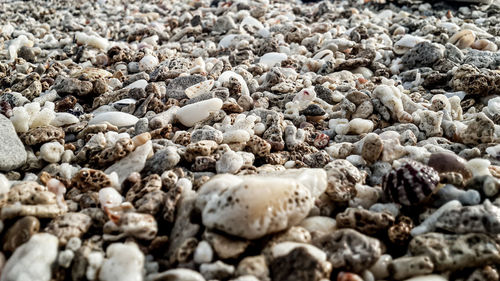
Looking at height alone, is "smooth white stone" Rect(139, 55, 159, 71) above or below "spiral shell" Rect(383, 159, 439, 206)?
below

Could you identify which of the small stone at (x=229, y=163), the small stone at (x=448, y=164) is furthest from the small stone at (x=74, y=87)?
the small stone at (x=448, y=164)

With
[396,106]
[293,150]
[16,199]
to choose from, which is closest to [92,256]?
[16,199]

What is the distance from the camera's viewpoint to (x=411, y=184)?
2.06 metres

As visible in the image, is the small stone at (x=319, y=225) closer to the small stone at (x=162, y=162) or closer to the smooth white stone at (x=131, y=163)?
the small stone at (x=162, y=162)

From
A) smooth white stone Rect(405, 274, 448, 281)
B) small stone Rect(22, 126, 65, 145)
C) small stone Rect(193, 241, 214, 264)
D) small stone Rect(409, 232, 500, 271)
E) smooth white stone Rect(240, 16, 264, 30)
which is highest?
small stone Rect(409, 232, 500, 271)

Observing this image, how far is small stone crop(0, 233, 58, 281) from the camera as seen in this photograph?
67.2 inches

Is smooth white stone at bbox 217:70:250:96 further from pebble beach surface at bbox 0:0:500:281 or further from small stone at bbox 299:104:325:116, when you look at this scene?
small stone at bbox 299:104:325:116

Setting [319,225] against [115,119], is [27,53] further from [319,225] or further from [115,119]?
[319,225]

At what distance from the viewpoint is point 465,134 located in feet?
9.13

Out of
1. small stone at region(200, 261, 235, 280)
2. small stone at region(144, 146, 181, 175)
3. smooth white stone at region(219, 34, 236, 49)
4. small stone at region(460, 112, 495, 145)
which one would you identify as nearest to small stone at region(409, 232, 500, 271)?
small stone at region(200, 261, 235, 280)

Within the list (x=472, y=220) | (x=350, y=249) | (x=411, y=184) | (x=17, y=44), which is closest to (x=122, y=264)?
(x=350, y=249)

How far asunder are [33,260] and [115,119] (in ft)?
5.11

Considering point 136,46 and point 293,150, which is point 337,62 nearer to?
point 293,150

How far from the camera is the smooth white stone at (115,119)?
10.3ft
